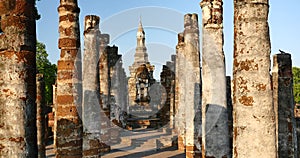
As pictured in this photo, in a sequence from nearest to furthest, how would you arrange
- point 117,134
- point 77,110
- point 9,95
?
1. point 9,95
2. point 77,110
3. point 117,134

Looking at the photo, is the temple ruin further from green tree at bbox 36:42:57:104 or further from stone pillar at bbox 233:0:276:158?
green tree at bbox 36:42:57:104

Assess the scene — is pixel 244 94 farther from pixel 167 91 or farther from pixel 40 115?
pixel 167 91

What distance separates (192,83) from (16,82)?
8.67 meters

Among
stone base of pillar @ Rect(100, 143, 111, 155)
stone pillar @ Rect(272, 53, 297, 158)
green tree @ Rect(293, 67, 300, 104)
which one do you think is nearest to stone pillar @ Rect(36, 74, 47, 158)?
stone base of pillar @ Rect(100, 143, 111, 155)

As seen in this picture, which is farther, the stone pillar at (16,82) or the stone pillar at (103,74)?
the stone pillar at (103,74)

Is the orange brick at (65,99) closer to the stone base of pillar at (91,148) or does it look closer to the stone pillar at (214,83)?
the stone base of pillar at (91,148)

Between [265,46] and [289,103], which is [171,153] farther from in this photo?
[265,46]

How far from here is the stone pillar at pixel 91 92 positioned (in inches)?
459

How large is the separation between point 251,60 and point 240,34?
47 cm

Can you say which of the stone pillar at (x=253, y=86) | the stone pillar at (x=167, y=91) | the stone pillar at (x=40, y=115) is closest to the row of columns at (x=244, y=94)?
the stone pillar at (x=253, y=86)

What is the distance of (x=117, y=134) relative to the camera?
19531mm

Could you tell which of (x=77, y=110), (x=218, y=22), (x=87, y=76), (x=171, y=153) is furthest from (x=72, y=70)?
(x=171, y=153)

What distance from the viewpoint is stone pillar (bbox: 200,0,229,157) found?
27.9 ft

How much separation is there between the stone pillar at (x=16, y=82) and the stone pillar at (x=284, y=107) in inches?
294
